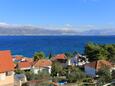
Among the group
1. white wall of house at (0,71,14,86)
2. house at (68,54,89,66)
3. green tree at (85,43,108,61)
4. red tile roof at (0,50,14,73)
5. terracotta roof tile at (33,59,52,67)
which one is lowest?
house at (68,54,89,66)

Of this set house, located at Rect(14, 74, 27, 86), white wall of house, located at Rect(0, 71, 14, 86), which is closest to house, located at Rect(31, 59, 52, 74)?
house, located at Rect(14, 74, 27, 86)

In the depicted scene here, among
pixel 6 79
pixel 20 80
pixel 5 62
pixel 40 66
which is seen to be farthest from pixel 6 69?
pixel 40 66

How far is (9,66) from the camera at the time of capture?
26.0m

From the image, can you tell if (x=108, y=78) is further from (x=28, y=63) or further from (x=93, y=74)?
(x=28, y=63)

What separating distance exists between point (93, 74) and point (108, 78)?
22.0 m

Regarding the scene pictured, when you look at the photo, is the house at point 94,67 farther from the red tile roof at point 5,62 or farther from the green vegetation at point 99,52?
the red tile roof at point 5,62

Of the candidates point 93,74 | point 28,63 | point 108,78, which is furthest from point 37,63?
point 108,78

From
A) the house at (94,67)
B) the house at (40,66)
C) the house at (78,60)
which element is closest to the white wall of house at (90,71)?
the house at (94,67)

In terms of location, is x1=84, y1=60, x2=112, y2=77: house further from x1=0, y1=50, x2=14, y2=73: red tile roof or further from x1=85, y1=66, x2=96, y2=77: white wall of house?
x1=0, y1=50, x2=14, y2=73: red tile roof

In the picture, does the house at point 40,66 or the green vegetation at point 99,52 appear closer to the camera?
the house at point 40,66

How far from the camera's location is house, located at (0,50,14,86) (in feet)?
83.7

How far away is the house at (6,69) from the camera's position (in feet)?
83.7

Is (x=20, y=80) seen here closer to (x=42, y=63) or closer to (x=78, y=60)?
(x=42, y=63)

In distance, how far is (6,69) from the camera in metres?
25.6
